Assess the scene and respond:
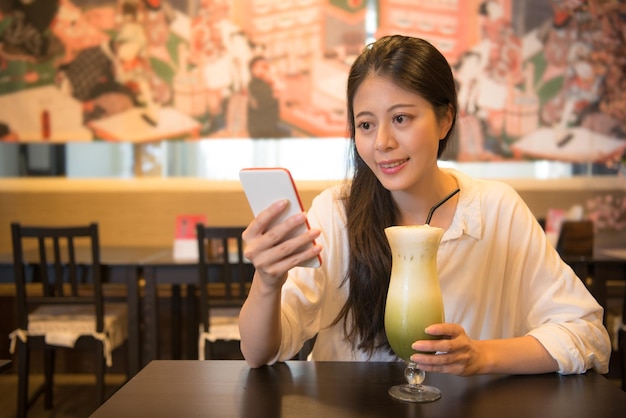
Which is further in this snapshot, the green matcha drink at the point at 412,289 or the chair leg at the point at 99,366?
the chair leg at the point at 99,366

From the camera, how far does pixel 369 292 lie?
1.39 metres

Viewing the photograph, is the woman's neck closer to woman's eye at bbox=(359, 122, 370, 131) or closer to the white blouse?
the white blouse

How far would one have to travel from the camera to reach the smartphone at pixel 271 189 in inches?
38.0

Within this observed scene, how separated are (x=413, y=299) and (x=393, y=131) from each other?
1.33ft

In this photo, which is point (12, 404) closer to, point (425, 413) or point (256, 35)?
point (256, 35)

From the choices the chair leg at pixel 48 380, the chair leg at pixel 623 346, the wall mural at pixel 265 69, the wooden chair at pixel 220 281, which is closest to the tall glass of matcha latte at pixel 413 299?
the wooden chair at pixel 220 281

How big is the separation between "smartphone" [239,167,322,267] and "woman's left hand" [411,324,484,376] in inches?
10.2

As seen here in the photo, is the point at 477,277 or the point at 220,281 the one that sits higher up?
the point at 477,277

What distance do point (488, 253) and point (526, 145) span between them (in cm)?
284

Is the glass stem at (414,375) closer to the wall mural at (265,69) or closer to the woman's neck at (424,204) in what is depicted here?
the woman's neck at (424,204)

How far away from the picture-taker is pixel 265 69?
412 cm

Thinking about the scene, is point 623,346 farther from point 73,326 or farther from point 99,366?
point 73,326

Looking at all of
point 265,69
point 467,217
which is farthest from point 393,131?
point 265,69

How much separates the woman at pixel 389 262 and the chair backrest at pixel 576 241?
1.85 meters
